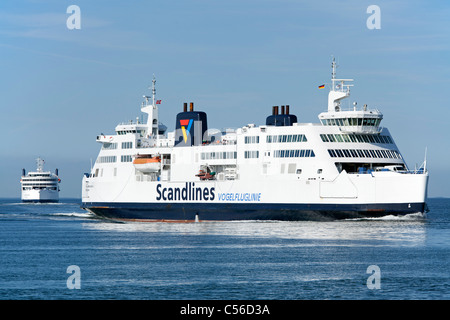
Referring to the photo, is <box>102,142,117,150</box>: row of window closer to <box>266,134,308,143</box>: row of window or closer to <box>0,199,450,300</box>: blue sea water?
<box>0,199,450,300</box>: blue sea water

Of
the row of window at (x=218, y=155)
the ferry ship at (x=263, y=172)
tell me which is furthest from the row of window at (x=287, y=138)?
the row of window at (x=218, y=155)

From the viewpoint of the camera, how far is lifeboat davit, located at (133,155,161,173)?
66375 mm

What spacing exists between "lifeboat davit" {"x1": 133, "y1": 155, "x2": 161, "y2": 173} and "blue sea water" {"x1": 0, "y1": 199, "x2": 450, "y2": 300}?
11348 millimetres

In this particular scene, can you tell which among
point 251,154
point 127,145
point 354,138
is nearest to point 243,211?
point 251,154

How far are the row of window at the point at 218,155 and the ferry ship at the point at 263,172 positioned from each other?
8 cm

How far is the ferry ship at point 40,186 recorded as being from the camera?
156875 mm

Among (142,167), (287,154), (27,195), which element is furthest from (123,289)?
(27,195)

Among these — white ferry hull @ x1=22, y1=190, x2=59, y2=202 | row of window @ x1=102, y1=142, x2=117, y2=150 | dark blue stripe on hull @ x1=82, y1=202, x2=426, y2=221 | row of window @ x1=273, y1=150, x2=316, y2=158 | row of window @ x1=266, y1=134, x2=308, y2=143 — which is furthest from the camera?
white ferry hull @ x1=22, y1=190, x2=59, y2=202

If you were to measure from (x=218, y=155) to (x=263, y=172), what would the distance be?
17.5 feet

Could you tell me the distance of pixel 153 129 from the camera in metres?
72.2

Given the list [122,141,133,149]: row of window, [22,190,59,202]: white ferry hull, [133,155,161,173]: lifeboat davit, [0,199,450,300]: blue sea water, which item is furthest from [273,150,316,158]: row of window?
[22,190,59,202]: white ferry hull
